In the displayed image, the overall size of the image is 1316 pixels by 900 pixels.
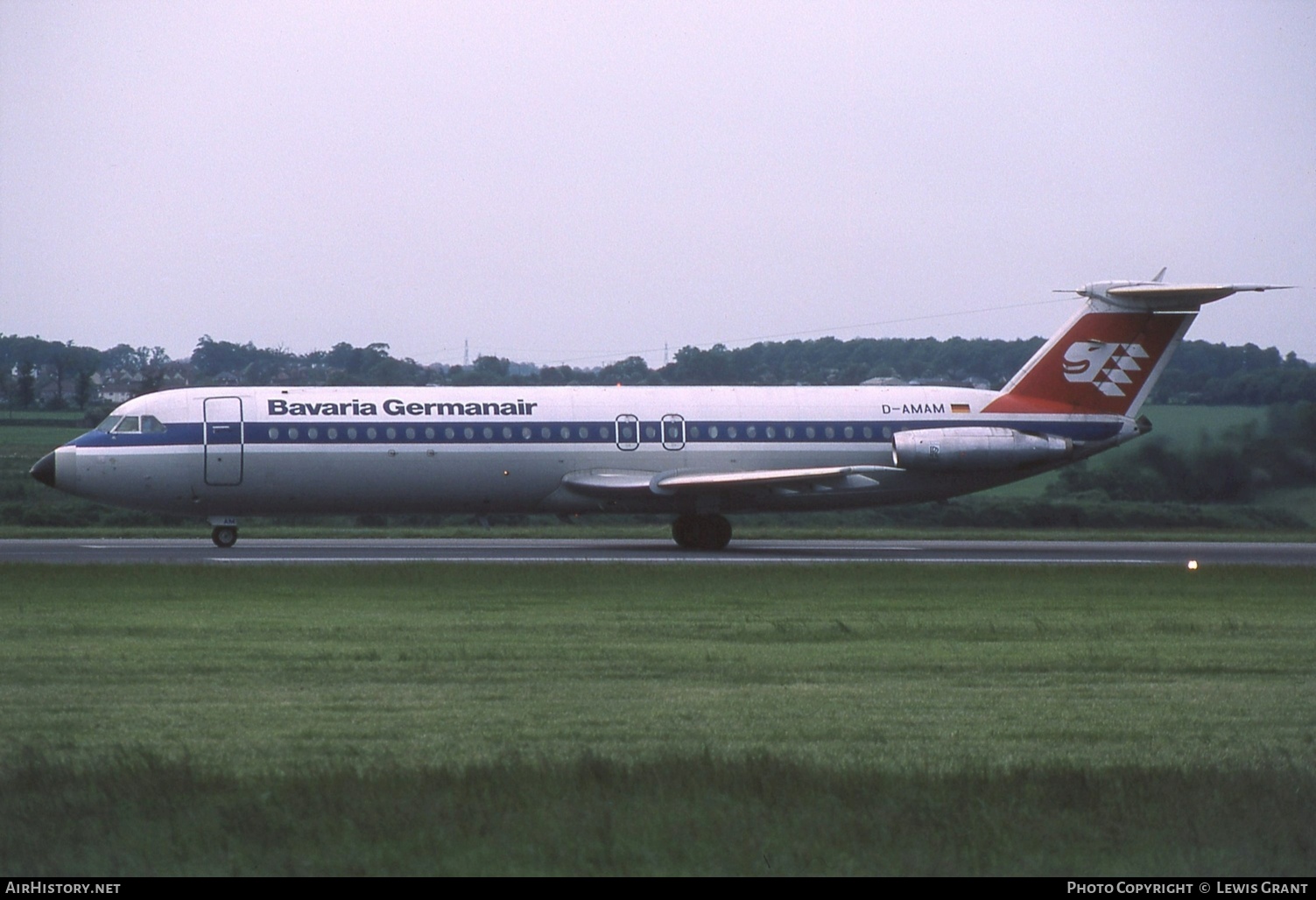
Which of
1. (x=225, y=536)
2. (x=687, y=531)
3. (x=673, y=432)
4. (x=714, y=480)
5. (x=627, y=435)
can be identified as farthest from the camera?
(x=687, y=531)

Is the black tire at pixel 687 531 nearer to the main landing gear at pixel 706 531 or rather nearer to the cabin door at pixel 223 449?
the main landing gear at pixel 706 531

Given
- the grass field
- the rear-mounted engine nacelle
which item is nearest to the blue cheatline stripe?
the rear-mounted engine nacelle

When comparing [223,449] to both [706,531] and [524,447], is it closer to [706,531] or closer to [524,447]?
[524,447]

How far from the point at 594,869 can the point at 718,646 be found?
27.5 feet

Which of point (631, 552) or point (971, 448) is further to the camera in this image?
point (971, 448)

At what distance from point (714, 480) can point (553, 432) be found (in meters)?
3.45

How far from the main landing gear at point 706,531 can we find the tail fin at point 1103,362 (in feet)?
20.3

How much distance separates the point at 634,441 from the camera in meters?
32.4

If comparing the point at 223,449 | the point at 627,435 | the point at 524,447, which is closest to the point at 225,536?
the point at 223,449

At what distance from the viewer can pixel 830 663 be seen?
→ 15.1m

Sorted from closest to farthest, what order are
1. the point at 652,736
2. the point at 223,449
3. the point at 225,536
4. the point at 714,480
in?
the point at 652,736, the point at 223,449, the point at 714,480, the point at 225,536

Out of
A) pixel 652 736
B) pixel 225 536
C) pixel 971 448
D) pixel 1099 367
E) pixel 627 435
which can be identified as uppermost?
pixel 1099 367

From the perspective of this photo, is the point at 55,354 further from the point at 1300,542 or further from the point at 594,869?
the point at 594,869

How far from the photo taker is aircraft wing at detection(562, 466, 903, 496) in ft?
103
